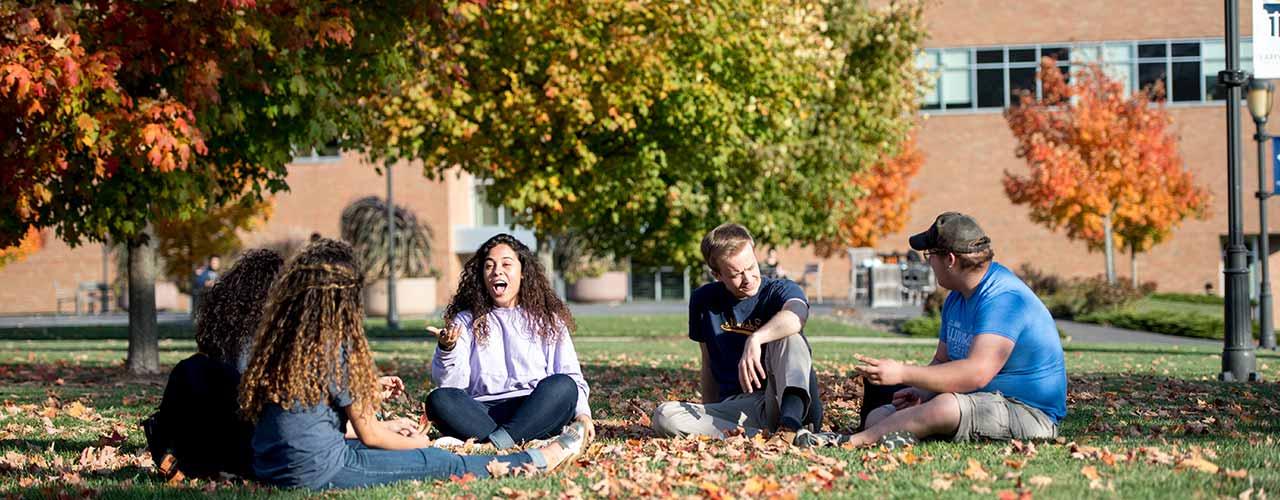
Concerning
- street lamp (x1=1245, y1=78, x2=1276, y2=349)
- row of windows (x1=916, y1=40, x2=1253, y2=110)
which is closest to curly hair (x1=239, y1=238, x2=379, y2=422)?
street lamp (x1=1245, y1=78, x2=1276, y2=349)

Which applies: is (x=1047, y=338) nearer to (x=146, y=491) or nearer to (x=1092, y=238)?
(x=146, y=491)

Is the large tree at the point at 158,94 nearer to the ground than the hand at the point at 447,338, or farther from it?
farther from it

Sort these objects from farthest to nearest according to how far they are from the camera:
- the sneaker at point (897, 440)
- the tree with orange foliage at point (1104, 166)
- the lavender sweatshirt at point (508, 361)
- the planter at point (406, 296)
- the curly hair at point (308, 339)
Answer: the tree with orange foliage at point (1104, 166) < the planter at point (406, 296) < the lavender sweatshirt at point (508, 361) < the sneaker at point (897, 440) < the curly hair at point (308, 339)

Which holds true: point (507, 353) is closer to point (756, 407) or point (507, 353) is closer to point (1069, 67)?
point (756, 407)

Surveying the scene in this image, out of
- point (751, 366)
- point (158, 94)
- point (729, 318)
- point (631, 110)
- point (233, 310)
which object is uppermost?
point (631, 110)

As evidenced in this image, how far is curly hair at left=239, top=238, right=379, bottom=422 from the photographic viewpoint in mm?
5094

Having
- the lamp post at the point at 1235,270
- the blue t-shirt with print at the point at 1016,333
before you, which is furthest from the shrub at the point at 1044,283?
the blue t-shirt with print at the point at 1016,333

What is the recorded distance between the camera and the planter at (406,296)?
33.2 metres

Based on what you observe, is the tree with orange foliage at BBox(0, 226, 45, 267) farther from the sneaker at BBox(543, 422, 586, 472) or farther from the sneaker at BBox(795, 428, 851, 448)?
the sneaker at BBox(795, 428, 851, 448)

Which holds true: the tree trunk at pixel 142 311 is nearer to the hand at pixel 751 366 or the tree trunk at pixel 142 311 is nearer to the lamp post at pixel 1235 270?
the hand at pixel 751 366

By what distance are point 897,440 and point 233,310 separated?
117 inches

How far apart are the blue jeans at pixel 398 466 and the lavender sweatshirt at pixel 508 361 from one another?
1.13m

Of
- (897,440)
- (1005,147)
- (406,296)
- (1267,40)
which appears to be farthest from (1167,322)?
(1005,147)

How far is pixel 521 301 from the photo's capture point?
6.97m
